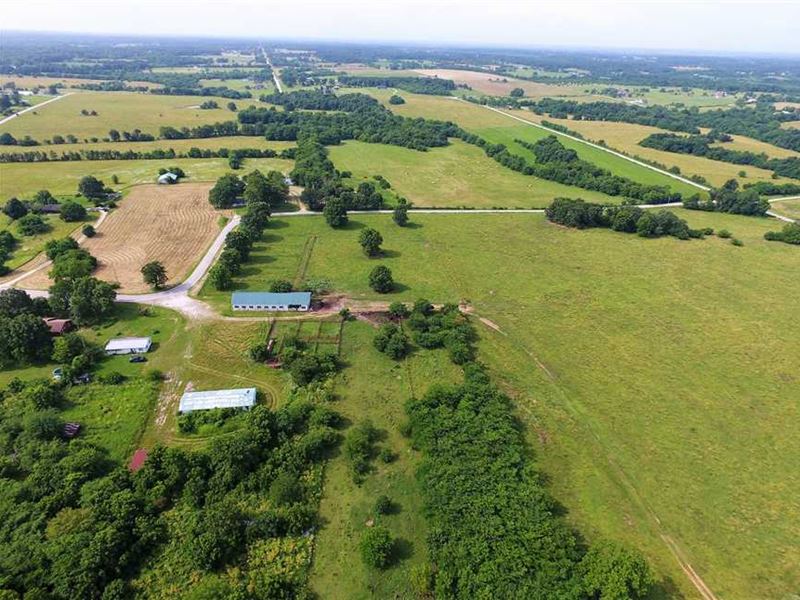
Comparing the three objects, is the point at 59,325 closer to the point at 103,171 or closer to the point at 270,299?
the point at 270,299

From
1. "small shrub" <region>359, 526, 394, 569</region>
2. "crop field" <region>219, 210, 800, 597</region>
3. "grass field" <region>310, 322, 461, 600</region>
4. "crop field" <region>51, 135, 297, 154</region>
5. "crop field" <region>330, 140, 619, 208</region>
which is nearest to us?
"grass field" <region>310, 322, 461, 600</region>

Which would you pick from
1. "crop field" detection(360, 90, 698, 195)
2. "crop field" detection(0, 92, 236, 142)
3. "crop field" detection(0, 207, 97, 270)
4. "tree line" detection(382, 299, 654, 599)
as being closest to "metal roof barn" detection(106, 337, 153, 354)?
"crop field" detection(0, 207, 97, 270)

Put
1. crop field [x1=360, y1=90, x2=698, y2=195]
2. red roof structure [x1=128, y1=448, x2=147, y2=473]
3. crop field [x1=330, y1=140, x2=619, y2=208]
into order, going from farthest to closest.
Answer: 1. crop field [x1=360, y1=90, x2=698, y2=195]
2. crop field [x1=330, y1=140, x2=619, y2=208]
3. red roof structure [x1=128, y1=448, x2=147, y2=473]

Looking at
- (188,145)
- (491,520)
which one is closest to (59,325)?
(491,520)

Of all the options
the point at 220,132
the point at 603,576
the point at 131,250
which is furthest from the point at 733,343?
the point at 220,132

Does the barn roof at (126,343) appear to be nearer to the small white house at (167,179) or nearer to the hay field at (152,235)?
the hay field at (152,235)

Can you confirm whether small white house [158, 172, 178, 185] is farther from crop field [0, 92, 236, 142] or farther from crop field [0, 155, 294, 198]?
crop field [0, 92, 236, 142]
